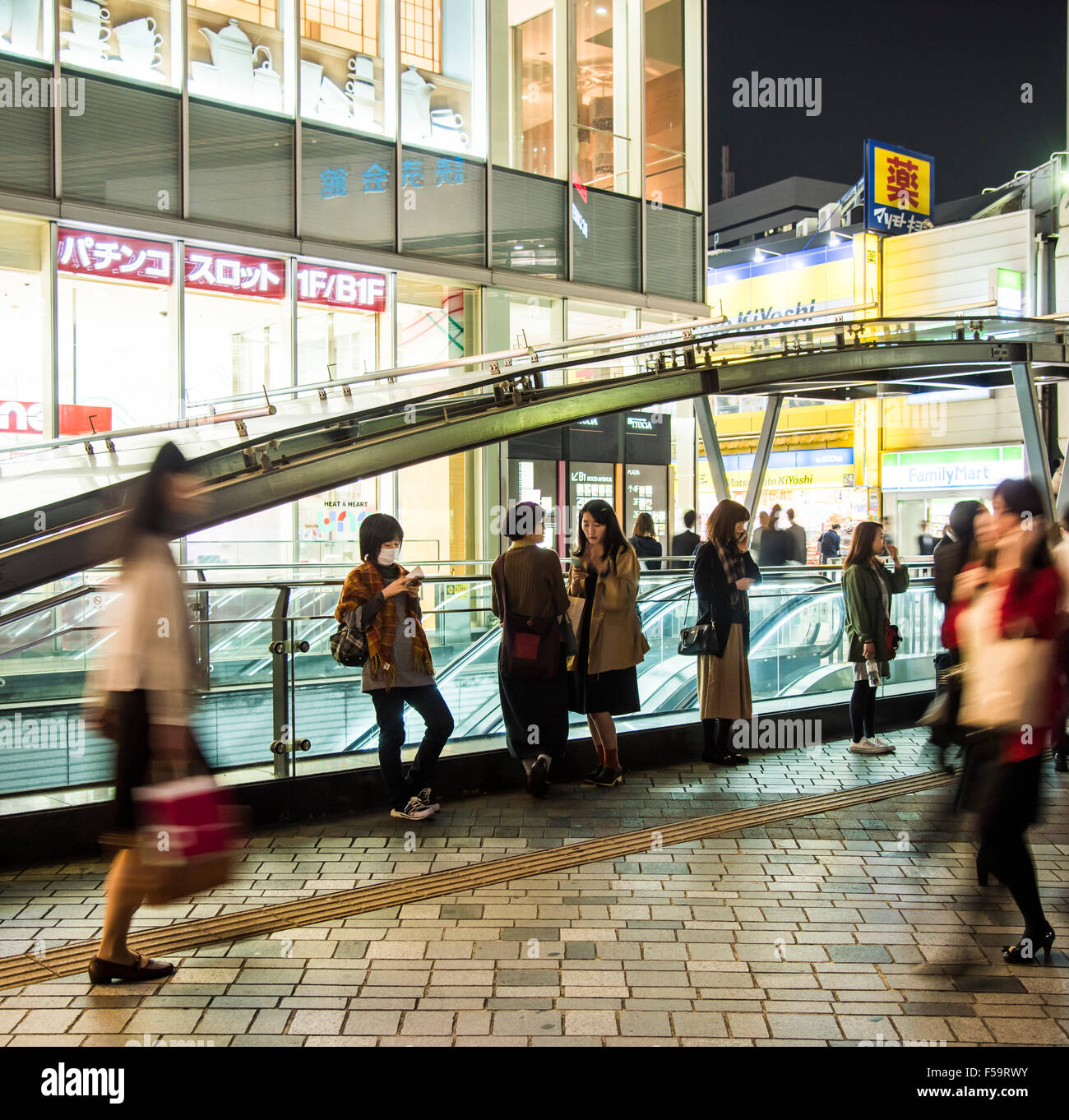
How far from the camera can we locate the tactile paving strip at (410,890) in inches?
175

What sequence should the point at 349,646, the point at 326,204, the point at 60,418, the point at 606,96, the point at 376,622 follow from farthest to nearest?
the point at 606,96
the point at 326,204
the point at 60,418
the point at 376,622
the point at 349,646

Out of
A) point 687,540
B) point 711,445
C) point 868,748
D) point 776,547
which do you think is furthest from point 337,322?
point 868,748

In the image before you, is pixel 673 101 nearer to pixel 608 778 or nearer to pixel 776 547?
pixel 776 547

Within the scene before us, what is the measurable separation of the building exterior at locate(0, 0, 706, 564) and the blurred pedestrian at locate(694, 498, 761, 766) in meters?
3.98

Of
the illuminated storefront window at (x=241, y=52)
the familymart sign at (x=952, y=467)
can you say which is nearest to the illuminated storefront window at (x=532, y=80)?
the illuminated storefront window at (x=241, y=52)

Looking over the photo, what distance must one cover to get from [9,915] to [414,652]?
2.47 meters

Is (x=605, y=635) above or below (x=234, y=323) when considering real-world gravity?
below

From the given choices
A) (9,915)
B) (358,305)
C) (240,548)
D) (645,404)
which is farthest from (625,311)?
(9,915)

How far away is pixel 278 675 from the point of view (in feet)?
21.8

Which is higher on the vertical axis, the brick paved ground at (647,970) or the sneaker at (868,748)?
the sneaker at (868,748)

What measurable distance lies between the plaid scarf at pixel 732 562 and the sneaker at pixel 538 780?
2.08 meters

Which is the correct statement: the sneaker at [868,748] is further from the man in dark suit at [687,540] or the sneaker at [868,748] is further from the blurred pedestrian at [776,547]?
the blurred pedestrian at [776,547]

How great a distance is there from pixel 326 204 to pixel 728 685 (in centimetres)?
Result: 949

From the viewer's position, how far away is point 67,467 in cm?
1116
